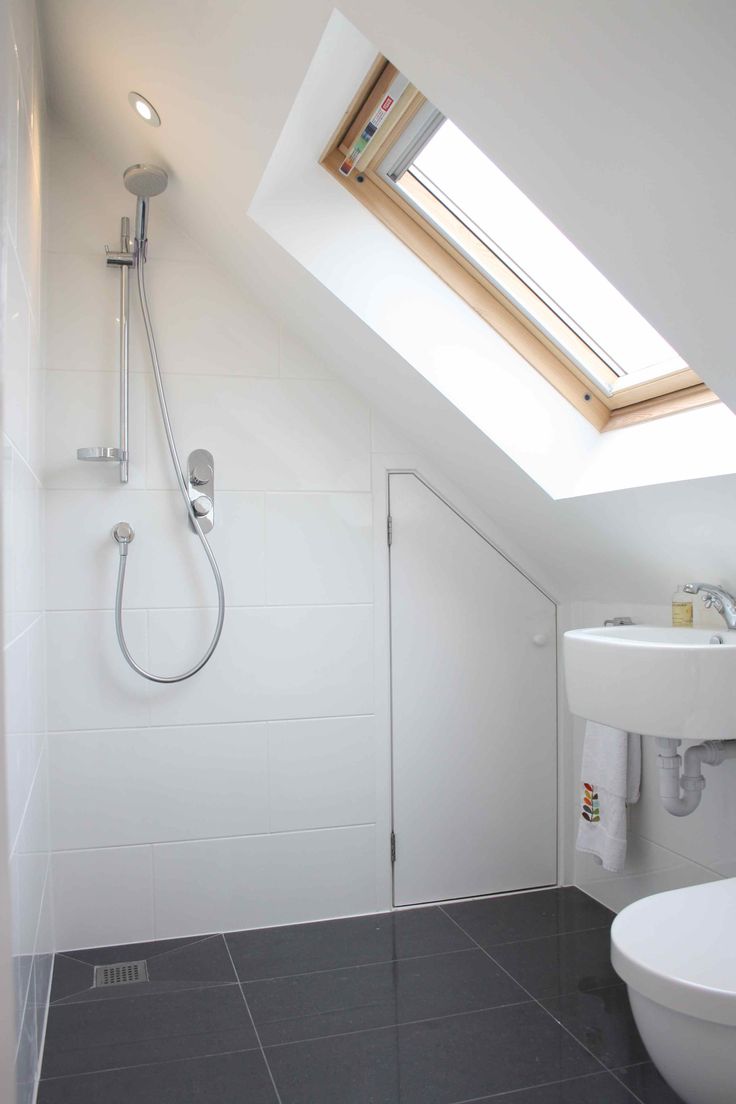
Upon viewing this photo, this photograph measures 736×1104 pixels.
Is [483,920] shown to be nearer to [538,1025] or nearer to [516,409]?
[538,1025]

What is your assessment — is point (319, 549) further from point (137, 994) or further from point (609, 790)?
point (137, 994)

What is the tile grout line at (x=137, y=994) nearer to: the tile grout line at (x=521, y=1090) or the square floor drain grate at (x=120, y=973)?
the square floor drain grate at (x=120, y=973)

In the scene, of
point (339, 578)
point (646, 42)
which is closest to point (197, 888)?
point (339, 578)

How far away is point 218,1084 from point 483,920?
103 cm

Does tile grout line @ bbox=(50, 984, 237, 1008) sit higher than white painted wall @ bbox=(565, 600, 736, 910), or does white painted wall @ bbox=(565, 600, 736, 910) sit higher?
white painted wall @ bbox=(565, 600, 736, 910)

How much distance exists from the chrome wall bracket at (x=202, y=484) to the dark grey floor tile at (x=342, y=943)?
1.19 metres

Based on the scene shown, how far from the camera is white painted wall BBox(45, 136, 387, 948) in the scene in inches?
97.3

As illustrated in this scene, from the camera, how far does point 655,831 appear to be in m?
2.43

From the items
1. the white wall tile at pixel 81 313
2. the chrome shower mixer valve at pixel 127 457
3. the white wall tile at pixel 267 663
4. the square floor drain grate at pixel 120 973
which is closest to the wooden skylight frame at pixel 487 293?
the chrome shower mixer valve at pixel 127 457

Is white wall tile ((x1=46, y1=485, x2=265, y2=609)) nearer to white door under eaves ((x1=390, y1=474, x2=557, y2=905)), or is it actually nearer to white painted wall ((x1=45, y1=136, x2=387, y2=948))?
white painted wall ((x1=45, y1=136, x2=387, y2=948))

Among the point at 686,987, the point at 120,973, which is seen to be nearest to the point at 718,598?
the point at 686,987

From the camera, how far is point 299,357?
266 cm

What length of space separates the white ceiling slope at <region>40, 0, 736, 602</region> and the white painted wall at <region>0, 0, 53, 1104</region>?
10.8 inches

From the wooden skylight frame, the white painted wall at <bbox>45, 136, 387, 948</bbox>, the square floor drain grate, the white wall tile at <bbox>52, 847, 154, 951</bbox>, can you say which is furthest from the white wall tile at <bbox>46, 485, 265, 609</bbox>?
the square floor drain grate
